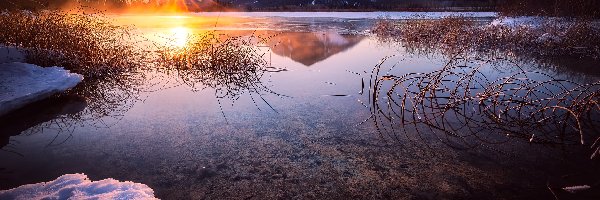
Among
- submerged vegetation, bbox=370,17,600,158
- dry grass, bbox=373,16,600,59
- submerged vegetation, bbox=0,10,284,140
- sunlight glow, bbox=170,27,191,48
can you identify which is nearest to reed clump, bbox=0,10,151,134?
submerged vegetation, bbox=0,10,284,140

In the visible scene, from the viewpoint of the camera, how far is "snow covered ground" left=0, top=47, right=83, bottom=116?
17.4 ft

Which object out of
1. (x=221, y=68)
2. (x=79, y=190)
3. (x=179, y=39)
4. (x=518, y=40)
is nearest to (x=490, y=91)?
(x=79, y=190)

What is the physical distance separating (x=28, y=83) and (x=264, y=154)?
482cm

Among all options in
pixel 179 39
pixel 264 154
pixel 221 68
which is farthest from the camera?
pixel 179 39

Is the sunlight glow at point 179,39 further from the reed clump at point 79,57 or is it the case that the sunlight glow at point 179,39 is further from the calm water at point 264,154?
→ the calm water at point 264,154

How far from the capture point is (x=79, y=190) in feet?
9.89

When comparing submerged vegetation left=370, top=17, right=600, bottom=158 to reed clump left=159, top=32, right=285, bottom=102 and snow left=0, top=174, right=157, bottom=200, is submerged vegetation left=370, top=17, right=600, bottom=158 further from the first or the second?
snow left=0, top=174, right=157, bottom=200

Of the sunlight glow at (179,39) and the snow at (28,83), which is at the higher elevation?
the sunlight glow at (179,39)

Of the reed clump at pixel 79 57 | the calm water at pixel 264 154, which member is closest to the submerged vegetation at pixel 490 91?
the calm water at pixel 264 154

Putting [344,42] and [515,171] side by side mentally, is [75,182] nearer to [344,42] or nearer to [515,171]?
[515,171]

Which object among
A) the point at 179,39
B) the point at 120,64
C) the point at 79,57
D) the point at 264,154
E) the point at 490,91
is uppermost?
the point at 179,39

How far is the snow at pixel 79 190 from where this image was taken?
9.63 feet

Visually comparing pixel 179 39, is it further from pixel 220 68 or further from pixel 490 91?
pixel 490 91

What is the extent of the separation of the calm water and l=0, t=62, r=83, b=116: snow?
0.18m
